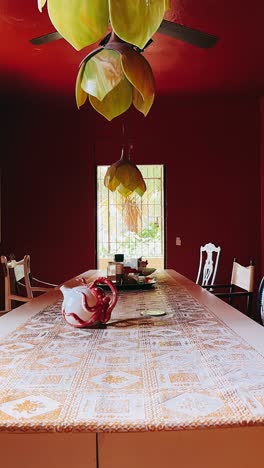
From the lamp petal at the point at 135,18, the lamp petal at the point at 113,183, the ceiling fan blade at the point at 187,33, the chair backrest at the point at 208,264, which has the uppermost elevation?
the ceiling fan blade at the point at 187,33

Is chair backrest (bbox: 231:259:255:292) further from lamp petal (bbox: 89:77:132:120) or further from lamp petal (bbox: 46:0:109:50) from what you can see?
lamp petal (bbox: 46:0:109:50)

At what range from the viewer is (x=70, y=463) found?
73cm

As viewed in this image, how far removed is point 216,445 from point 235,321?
838 mm

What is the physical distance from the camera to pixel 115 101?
1411mm

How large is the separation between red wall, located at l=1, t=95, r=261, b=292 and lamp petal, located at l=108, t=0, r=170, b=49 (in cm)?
447

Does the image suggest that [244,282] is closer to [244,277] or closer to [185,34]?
[244,277]

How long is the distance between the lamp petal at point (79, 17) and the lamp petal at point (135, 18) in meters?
0.03

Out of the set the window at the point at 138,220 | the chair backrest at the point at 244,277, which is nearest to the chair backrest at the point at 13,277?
the chair backrest at the point at 244,277

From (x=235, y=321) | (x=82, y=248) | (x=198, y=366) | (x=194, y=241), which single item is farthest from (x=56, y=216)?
(x=198, y=366)

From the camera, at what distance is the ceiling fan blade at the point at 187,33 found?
7.16 feet

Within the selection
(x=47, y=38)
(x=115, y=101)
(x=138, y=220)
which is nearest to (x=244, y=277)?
(x=115, y=101)

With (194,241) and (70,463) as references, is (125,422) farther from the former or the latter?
(194,241)

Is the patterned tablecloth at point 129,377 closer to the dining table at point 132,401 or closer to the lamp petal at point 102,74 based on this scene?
the dining table at point 132,401

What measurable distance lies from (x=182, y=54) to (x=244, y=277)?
218 cm
